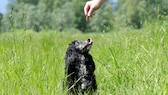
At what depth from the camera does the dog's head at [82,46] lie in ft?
10.8

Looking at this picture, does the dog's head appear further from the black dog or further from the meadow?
the meadow

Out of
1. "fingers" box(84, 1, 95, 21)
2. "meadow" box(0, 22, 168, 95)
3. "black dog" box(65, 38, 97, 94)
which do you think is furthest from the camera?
"black dog" box(65, 38, 97, 94)

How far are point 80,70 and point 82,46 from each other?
0.18 meters

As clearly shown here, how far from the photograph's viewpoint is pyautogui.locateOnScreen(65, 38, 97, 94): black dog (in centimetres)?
324

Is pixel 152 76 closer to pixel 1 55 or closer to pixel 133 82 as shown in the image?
pixel 133 82

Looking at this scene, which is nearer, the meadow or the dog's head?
the meadow

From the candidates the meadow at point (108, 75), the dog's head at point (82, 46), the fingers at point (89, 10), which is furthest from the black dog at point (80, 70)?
the fingers at point (89, 10)

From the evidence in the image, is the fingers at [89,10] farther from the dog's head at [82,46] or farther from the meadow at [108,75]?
the meadow at [108,75]

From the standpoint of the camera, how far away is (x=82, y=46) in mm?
3328

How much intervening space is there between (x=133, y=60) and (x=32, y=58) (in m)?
0.90

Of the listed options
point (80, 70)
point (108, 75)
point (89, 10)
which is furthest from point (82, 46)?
point (108, 75)

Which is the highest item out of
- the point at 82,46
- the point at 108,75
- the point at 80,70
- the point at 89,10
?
the point at 89,10

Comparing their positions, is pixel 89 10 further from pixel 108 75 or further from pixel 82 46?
pixel 108 75

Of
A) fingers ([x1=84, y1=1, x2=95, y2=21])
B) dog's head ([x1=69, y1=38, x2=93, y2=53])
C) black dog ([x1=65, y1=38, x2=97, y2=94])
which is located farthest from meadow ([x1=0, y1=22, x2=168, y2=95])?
fingers ([x1=84, y1=1, x2=95, y2=21])
